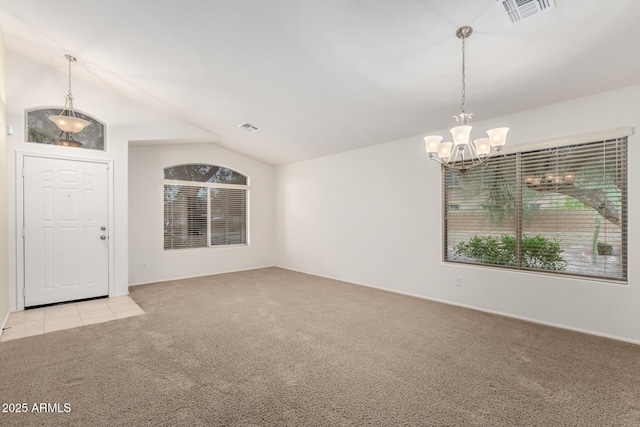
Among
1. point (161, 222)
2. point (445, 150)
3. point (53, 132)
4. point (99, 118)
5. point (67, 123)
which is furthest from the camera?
point (161, 222)

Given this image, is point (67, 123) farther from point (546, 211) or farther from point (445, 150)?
point (546, 211)

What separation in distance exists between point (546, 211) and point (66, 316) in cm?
600

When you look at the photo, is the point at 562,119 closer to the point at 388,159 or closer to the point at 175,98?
the point at 388,159

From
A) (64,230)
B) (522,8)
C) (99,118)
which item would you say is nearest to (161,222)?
(64,230)

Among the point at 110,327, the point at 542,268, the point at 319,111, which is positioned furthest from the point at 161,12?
the point at 542,268

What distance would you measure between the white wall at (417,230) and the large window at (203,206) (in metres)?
0.99

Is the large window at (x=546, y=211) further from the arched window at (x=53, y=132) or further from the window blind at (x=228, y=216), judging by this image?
the arched window at (x=53, y=132)

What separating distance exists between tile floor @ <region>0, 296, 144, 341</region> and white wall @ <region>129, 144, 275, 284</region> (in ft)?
4.19

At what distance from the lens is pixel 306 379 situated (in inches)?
93.4

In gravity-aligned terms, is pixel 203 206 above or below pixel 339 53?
below

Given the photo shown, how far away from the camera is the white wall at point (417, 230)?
3.15 meters

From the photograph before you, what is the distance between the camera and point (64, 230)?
4414 mm

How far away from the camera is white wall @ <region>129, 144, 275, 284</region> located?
223 inches

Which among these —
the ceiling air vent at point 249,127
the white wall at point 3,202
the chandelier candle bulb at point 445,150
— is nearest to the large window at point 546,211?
the chandelier candle bulb at point 445,150
